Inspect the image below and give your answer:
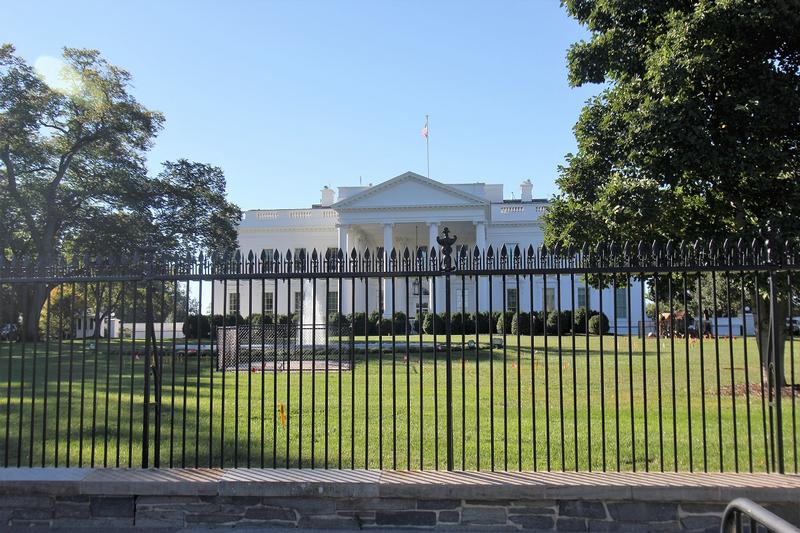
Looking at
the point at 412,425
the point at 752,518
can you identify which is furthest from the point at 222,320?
the point at 752,518

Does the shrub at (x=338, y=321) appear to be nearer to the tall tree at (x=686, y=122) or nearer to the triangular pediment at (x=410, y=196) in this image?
the tall tree at (x=686, y=122)

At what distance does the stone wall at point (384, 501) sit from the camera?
179 inches

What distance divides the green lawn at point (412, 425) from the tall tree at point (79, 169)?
15.7 metres

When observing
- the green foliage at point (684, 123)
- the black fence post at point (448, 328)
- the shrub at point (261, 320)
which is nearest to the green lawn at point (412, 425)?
the black fence post at point (448, 328)

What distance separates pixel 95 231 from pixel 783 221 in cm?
2594

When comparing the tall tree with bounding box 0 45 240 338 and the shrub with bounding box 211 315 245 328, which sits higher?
the tall tree with bounding box 0 45 240 338

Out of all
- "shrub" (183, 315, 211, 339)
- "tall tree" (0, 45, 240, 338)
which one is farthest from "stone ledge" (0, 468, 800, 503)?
"tall tree" (0, 45, 240, 338)

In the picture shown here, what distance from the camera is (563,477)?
15.8 feet

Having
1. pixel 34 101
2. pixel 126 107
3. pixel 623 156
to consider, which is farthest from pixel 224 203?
pixel 623 156

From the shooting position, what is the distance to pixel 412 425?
26.2 feet

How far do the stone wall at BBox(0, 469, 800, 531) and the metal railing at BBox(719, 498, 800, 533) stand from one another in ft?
5.74

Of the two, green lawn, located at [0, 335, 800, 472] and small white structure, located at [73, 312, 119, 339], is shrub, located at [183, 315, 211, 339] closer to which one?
green lawn, located at [0, 335, 800, 472]

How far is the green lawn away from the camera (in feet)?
16.9

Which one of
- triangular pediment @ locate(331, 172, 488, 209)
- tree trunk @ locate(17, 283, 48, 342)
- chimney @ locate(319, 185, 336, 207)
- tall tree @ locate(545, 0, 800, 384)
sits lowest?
tree trunk @ locate(17, 283, 48, 342)
